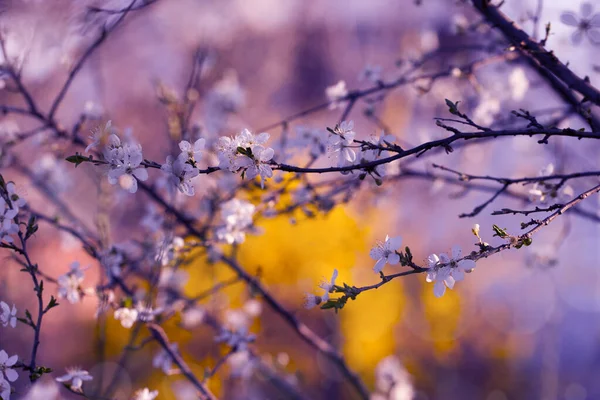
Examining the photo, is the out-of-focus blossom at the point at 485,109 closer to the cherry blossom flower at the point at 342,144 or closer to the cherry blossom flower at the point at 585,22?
the cherry blossom flower at the point at 585,22

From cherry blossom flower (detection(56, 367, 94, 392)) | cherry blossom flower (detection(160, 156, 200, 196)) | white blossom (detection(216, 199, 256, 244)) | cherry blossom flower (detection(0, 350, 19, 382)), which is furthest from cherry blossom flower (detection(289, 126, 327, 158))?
cherry blossom flower (detection(0, 350, 19, 382))

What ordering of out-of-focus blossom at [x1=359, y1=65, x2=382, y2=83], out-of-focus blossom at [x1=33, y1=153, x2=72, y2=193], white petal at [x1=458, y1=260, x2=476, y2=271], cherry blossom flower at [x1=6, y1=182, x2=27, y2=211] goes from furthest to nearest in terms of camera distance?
out-of-focus blossom at [x1=33, y1=153, x2=72, y2=193], out-of-focus blossom at [x1=359, y1=65, x2=382, y2=83], cherry blossom flower at [x1=6, y1=182, x2=27, y2=211], white petal at [x1=458, y1=260, x2=476, y2=271]

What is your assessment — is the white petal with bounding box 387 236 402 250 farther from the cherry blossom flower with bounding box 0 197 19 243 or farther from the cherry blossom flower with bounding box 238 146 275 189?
the cherry blossom flower with bounding box 0 197 19 243

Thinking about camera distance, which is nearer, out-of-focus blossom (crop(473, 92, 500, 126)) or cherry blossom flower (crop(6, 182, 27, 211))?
cherry blossom flower (crop(6, 182, 27, 211))

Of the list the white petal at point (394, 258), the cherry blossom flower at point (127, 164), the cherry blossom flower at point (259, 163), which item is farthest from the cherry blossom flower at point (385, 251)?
the cherry blossom flower at point (127, 164)

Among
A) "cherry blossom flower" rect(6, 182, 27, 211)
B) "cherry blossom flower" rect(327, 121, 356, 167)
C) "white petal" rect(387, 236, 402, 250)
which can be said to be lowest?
"white petal" rect(387, 236, 402, 250)

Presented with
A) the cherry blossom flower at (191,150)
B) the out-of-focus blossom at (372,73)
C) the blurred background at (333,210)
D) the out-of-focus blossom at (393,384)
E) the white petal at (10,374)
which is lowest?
the white petal at (10,374)

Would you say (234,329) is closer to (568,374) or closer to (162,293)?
(162,293)
